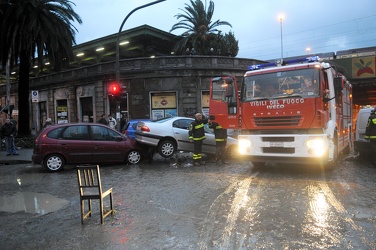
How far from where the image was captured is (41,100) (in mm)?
33375

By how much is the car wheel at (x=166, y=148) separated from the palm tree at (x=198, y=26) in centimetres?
2726

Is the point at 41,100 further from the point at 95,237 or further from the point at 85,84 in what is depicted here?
the point at 95,237

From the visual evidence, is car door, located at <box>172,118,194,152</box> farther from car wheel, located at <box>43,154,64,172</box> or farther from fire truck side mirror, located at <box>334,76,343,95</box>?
fire truck side mirror, located at <box>334,76,343,95</box>

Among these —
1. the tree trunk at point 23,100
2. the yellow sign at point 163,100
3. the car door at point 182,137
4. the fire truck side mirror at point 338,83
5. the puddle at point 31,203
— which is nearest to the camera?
the puddle at point 31,203

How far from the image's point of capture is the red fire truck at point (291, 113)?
7875 mm

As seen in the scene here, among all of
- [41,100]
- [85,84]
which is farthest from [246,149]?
[41,100]

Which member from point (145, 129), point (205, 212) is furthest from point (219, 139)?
point (205, 212)

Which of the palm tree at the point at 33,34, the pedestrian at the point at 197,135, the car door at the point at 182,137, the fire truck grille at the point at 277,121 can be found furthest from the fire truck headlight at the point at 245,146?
the palm tree at the point at 33,34

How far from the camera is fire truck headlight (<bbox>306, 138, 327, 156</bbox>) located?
7.78m

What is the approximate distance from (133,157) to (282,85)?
5.57 meters

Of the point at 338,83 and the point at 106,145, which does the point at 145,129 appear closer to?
the point at 106,145

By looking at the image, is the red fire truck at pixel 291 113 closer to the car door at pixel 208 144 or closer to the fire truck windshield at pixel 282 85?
the fire truck windshield at pixel 282 85

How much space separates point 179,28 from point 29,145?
25079 mm

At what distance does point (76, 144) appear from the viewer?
33.9 feet
